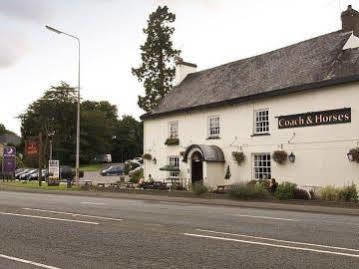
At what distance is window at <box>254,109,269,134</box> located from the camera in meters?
29.3

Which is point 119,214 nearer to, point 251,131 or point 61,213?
point 61,213

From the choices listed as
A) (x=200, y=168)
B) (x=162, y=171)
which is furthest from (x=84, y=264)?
(x=162, y=171)

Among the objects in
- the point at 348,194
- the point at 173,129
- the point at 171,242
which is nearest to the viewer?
the point at 171,242

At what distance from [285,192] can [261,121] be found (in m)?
6.94

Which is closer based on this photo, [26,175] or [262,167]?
[262,167]

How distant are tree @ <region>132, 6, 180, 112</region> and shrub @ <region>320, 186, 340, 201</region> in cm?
2997

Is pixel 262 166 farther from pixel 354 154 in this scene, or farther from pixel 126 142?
pixel 126 142

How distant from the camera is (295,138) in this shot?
27391 mm

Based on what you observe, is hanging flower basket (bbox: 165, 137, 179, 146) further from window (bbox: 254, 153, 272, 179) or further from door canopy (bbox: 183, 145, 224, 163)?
window (bbox: 254, 153, 272, 179)

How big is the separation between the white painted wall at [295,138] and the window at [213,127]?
0.31 metres

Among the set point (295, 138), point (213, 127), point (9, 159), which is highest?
point (213, 127)

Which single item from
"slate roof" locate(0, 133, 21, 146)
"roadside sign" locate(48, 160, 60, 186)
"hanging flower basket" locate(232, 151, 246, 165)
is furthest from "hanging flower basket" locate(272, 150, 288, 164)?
"slate roof" locate(0, 133, 21, 146)

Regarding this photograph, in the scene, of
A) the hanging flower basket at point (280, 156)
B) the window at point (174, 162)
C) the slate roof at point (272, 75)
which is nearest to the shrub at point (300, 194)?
the hanging flower basket at point (280, 156)

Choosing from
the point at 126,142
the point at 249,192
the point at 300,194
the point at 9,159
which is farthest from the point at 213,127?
the point at 126,142
